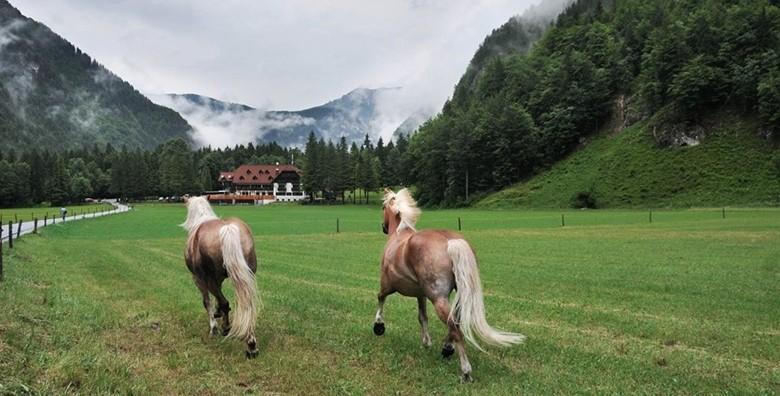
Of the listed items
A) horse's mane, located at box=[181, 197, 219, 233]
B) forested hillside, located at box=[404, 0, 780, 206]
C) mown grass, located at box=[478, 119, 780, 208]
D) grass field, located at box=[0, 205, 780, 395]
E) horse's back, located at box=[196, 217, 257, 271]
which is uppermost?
forested hillside, located at box=[404, 0, 780, 206]

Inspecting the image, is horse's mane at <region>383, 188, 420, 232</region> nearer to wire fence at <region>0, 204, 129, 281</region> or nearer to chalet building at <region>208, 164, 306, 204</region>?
wire fence at <region>0, 204, 129, 281</region>

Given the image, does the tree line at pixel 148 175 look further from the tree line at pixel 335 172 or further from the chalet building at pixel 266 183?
the chalet building at pixel 266 183

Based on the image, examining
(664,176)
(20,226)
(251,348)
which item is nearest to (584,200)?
(664,176)

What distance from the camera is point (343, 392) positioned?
5926 millimetres

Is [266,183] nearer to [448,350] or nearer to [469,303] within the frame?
[448,350]

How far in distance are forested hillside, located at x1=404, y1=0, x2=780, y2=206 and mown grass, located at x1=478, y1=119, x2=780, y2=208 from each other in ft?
1.59

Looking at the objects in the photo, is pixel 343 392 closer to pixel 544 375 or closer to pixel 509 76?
pixel 544 375

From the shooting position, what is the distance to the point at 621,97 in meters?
94.1

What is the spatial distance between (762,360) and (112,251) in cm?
2684

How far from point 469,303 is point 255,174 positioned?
15773 centimetres

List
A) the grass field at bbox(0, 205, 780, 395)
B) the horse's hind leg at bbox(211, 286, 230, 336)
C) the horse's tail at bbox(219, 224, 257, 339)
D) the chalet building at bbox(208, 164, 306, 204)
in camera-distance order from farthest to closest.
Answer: the chalet building at bbox(208, 164, 306, 204) < the horse's hind leg at bbox(211, 286, 230, 336) < the horse's tail at bbox(219, 224, 257, 339) < the grass field at bbox(0, 205, 780, 395)

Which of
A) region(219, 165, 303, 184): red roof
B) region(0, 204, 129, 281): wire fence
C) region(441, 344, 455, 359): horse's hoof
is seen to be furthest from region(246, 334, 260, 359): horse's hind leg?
region(219, 165, 303, 184): red roof

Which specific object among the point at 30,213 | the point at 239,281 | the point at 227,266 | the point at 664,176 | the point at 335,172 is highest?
the point at 335,172

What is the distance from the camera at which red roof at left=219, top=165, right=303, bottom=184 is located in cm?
15438
